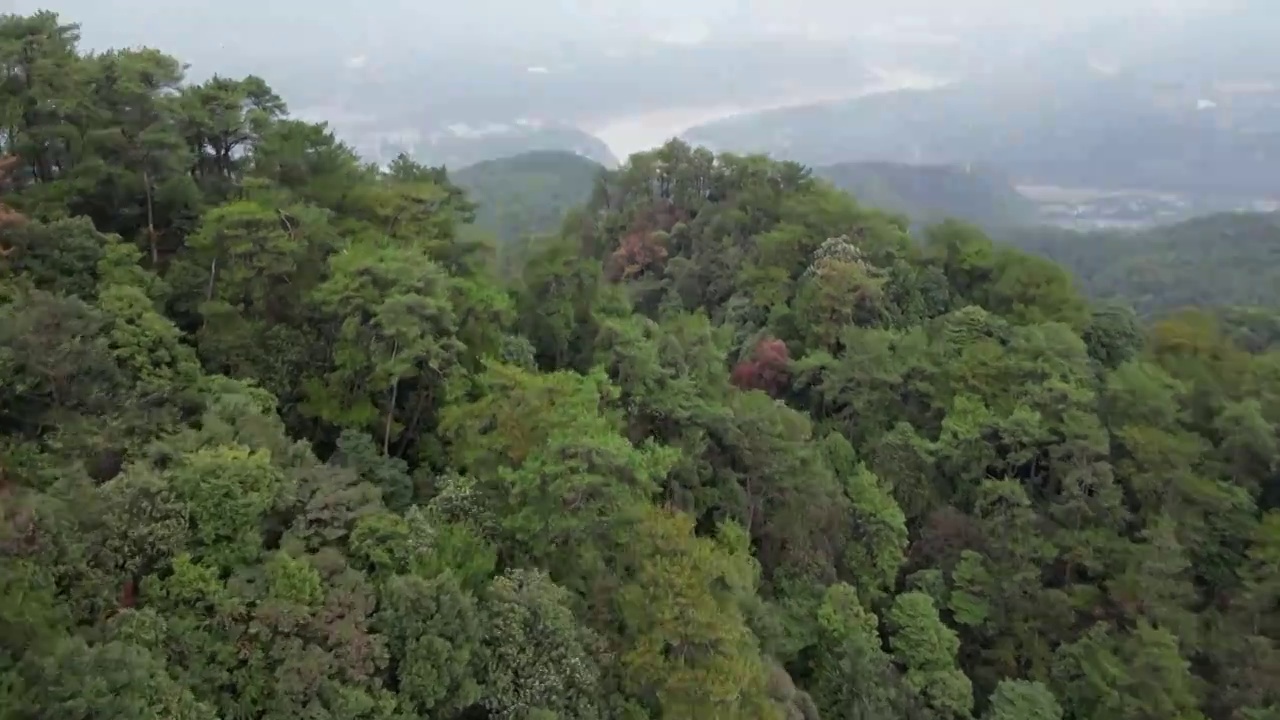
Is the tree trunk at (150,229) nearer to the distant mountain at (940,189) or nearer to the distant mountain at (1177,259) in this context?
the distant mountain at (1177,259)

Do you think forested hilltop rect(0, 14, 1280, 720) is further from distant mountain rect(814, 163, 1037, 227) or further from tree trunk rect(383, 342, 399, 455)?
distant mountain rect(814, 163, 1037, 227)

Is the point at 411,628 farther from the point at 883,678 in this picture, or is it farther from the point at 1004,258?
the point at 1004,258

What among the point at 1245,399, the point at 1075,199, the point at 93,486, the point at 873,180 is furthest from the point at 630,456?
the point at 1075,199

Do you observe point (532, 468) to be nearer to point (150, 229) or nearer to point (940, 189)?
point (150, 229)

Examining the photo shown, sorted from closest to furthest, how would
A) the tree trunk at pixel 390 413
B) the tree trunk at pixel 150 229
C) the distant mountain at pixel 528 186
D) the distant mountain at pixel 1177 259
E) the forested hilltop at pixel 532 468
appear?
the forested hilltop at pixel 532 468
the tree trunk at pixel 390 413
the tree trunk at pixel 150 229
the distant mountain at pixel 1177 259
the distant mountain at pixel 528 186

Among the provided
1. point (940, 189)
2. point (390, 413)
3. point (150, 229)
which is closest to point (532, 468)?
point (390, 413)

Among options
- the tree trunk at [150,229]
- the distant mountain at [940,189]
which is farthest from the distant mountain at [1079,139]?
the tree trunk at [150,229]

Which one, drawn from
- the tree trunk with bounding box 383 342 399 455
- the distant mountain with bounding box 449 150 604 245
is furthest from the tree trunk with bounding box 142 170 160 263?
the distant mountain with bounding box 449 150 604 245
